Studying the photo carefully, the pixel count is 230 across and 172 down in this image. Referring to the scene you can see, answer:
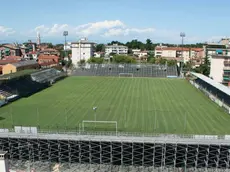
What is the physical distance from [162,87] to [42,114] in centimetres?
1999

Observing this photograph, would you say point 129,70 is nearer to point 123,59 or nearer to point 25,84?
point 123,59

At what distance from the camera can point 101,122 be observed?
2064 cm

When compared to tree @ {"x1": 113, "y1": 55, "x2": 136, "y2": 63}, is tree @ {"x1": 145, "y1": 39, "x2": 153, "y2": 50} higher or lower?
higher

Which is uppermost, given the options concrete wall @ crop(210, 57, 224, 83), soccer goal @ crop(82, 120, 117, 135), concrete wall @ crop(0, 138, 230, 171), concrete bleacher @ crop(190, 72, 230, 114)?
concrete wall @ crop(210, 57, 224, 83)

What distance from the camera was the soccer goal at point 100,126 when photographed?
1902cm

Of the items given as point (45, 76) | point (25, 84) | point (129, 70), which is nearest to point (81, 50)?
point (129, 70)

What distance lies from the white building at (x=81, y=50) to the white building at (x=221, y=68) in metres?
42.5

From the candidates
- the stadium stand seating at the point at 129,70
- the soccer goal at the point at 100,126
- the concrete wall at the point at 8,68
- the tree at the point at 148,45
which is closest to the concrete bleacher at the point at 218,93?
the soccer goal at the point at 100,126

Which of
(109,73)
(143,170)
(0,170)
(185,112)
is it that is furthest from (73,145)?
(109,73)

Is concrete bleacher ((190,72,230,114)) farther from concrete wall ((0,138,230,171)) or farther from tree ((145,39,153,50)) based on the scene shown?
tree ((145,39,153,50))

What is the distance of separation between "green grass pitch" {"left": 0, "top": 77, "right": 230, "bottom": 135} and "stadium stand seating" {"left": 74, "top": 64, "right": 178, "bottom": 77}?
52.2 feet

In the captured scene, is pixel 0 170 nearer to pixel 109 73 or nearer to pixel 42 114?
pixel 42 114

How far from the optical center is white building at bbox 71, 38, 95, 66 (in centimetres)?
7856

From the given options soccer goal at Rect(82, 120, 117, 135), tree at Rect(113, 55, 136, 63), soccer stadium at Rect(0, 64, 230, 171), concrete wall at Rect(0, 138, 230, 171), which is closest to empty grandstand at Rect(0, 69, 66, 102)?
soccer stadium at Rect(0, 64, 230, 171)
